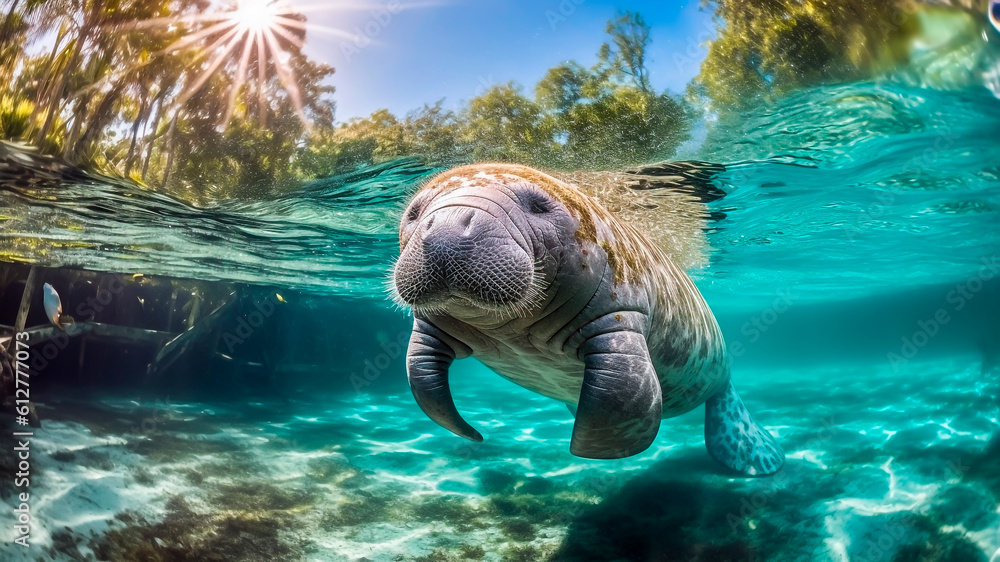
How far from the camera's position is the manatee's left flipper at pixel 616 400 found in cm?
258

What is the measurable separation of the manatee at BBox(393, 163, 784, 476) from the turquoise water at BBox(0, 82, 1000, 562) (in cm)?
226

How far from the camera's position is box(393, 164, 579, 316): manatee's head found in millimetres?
2250

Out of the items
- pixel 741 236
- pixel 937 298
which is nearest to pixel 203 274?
pixel 741 236

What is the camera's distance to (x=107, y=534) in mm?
4785

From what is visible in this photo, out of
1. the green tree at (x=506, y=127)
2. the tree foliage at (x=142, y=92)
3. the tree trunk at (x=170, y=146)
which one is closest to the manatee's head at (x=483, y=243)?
the green tree at (x=506, y=127)

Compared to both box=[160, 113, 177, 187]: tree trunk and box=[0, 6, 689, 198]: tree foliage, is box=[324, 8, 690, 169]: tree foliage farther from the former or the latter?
box=[160, 113, 177, 187]: tree trunk

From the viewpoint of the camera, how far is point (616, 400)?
8.41 ft

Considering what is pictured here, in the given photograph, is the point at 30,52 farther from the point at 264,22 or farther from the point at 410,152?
the point at 410,152

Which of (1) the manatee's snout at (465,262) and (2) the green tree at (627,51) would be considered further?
(2) the green tree at (627,51)

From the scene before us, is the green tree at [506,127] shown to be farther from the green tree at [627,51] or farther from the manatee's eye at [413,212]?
the manatee's eye at [413,212]

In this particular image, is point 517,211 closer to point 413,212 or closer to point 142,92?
point 413,212

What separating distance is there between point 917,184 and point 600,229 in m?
10.2

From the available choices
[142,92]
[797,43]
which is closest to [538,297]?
[797,43]

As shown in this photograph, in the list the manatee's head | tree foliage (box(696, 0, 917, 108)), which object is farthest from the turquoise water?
the manatee's head
